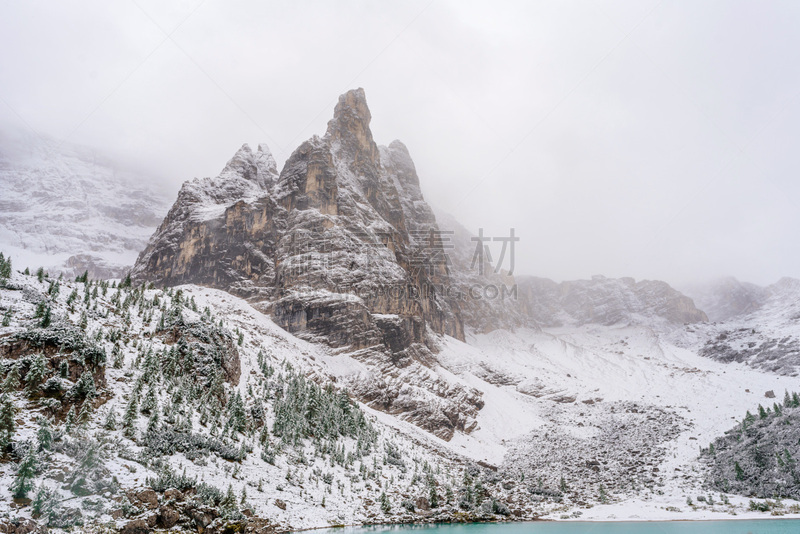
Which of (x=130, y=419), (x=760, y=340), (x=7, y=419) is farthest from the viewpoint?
(x=760, y=340)

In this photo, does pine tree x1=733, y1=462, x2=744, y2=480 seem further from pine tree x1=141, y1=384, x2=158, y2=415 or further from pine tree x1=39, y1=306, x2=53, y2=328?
pine tree x1=39, y1=306, x2=53, y2=328

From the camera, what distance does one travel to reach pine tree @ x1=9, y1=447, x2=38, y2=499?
23438 mm

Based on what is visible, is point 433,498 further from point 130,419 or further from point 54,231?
point 54,231

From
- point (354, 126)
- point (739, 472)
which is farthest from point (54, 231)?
point (739, 472)

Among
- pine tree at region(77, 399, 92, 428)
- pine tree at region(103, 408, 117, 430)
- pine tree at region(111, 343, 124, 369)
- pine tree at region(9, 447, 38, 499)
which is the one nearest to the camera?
pine tree at region(9, 447, 38, 499)

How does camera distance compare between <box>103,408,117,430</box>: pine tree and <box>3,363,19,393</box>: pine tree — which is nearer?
<box>3,363,19,393</box>: pine tree

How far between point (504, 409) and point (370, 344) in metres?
40.3

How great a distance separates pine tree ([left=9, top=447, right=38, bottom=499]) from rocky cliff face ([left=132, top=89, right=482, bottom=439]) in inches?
2683

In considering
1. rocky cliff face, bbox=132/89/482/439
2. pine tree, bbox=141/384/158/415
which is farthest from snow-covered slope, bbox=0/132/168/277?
pine tree, bbox=141/384/158/415

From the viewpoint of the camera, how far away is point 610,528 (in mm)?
44844

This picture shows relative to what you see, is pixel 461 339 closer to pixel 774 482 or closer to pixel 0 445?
pixel 774 482

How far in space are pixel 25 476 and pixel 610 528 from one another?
51435 millimetres

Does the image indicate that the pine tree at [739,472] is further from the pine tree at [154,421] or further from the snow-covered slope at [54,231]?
the snow-covered slope at [54,231]

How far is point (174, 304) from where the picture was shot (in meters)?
63.0
